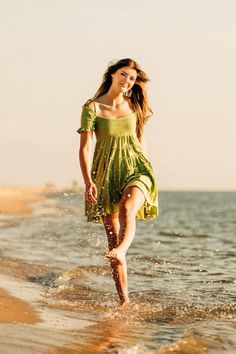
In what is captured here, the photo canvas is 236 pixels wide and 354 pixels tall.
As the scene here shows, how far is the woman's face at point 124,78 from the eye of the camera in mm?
5562

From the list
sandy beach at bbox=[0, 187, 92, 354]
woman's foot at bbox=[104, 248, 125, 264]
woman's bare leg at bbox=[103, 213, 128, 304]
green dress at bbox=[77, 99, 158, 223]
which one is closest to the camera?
Result: sandy beach at bbox=[0, 187, 92, 354]

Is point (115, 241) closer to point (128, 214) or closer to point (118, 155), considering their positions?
point (128, 214)

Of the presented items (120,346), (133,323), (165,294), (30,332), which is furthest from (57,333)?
(165,294)

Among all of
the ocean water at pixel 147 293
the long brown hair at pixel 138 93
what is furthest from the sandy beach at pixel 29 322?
the long brown hair at pixel 138 93

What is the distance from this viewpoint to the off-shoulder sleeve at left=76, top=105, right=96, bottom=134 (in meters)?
5.45

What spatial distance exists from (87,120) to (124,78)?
0.46m

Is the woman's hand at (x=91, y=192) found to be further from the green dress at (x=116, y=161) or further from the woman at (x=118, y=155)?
the green dress at (x=116, y=161)

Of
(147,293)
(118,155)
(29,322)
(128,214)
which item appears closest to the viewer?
(29,322)

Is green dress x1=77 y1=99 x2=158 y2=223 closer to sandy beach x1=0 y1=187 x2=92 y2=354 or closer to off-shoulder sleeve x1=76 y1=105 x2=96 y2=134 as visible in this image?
off-shoulder sleeve x1=76 y1=105 x2=96 y2=134

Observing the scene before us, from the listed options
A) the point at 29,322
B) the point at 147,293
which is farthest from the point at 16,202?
the point at 29,322

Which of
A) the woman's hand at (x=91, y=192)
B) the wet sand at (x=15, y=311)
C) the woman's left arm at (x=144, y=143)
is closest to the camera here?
the wet sand at (x=15, y=311)

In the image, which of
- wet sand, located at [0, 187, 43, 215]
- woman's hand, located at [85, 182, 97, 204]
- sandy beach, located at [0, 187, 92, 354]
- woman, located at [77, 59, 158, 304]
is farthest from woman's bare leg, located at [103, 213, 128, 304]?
wet sand, located at [0, 187, 43, 215]

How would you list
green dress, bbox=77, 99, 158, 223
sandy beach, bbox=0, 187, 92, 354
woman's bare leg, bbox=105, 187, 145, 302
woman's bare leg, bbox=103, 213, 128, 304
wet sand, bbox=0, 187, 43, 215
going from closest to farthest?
sandy beach, bbox=0, 187, 92, 354, woman's bare leg, bbox=105, 187, 145, 302, green dress, bbox=77, 99, 158, 223, woman's bare leg, bbox=103, 213, 128, 304, wet sand, bbox=0, 187, 43, 215

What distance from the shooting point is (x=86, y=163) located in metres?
5.44
